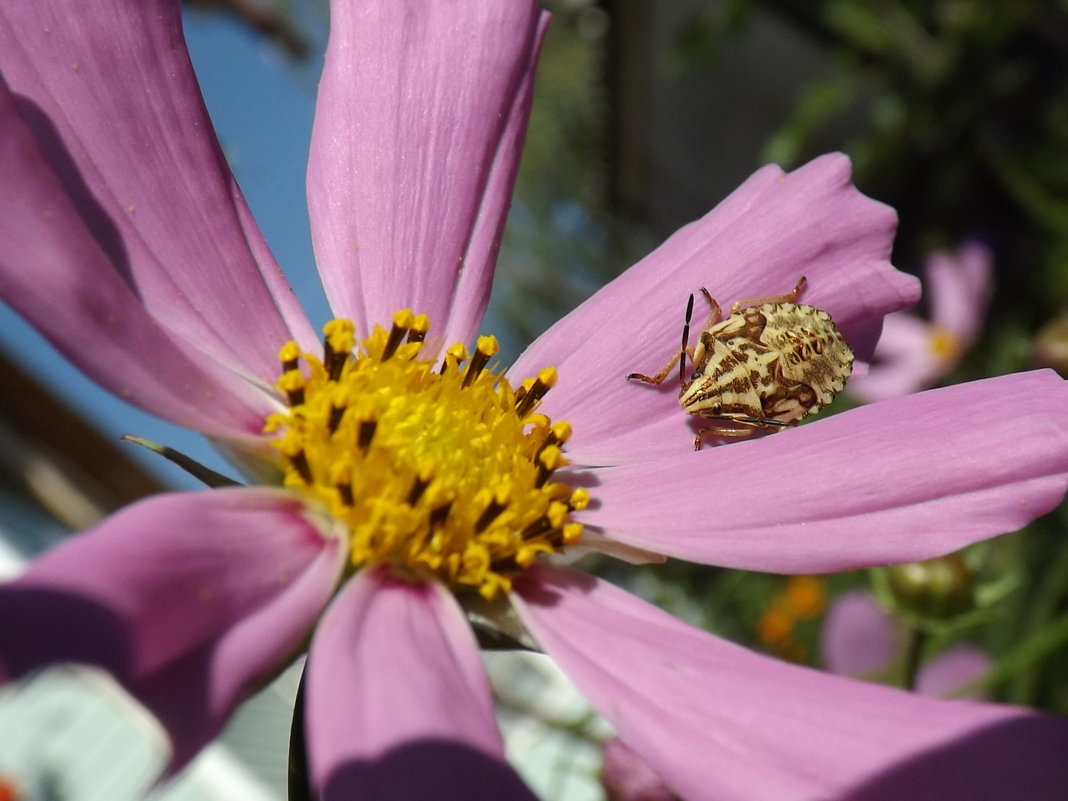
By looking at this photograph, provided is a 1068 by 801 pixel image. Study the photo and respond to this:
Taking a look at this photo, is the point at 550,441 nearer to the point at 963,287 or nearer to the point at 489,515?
the point at 489,515

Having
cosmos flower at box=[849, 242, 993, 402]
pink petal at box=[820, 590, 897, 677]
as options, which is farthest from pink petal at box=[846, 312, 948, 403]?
pink petal at box=[820, 590, 897, 677]

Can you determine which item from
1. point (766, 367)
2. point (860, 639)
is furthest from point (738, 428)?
point (860, 639)

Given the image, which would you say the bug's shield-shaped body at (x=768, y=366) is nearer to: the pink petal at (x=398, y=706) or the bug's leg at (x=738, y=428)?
the bug's leg at (x=738, y=428)

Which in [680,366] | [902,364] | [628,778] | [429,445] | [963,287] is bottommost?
[628,778]

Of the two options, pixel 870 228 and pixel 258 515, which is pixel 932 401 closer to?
pixel 870 228

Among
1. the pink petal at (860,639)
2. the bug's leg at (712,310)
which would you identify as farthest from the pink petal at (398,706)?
the pink petal at (860,639)

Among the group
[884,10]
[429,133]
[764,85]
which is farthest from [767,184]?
[764,85]
